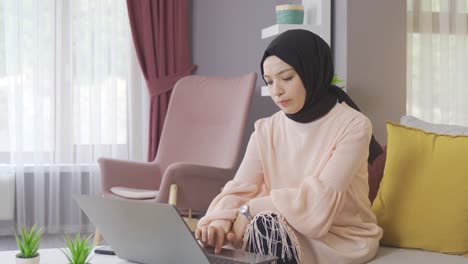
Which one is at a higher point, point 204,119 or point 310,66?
point 310,66

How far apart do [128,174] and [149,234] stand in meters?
2.38

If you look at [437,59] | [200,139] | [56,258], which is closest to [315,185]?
[56,258]

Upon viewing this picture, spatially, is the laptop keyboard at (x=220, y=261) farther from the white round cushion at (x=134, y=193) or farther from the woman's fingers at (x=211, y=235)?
the white round cushion at (x=134, y=193)

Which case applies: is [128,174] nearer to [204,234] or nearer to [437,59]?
[437,59]

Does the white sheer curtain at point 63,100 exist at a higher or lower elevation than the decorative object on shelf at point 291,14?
lower

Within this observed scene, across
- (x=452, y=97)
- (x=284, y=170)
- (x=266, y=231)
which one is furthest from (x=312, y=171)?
(x=452, y=97)

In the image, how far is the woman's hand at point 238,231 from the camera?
6.26ft

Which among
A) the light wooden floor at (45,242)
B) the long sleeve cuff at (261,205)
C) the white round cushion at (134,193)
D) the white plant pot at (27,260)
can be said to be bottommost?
the light wooden floor at (45,242)

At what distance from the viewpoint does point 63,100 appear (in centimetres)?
463

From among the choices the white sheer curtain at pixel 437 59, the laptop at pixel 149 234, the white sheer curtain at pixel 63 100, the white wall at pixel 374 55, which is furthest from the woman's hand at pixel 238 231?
the white sheer curtain at pixel 63 100

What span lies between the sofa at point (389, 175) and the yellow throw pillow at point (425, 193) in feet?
0.06

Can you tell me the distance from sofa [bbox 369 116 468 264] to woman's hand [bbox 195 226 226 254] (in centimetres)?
48

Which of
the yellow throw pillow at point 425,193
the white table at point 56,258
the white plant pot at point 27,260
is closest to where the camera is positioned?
the white plant pot at point 27,260

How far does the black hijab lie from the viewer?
1.99 m
